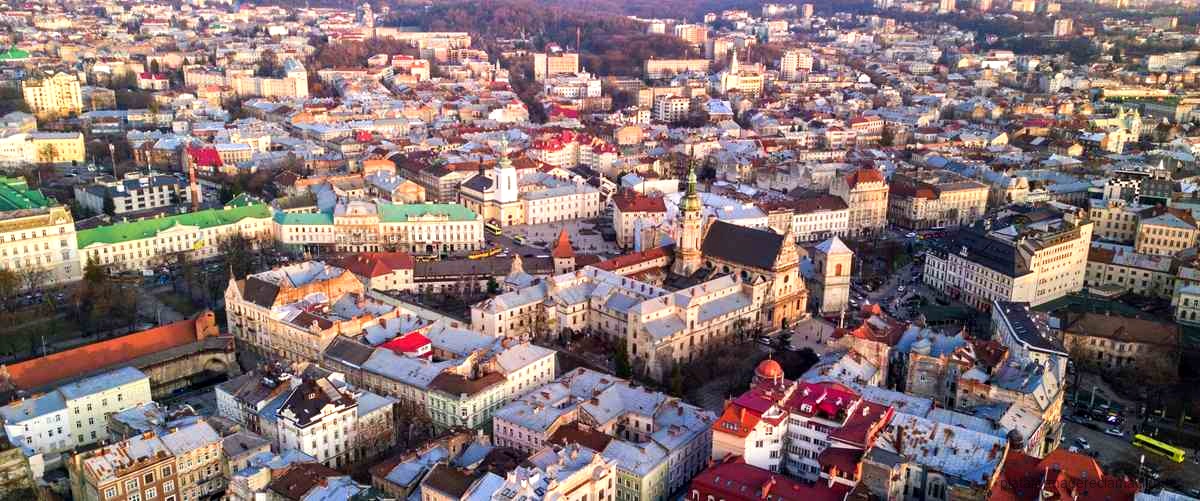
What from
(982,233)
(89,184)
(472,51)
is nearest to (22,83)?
(89,184)

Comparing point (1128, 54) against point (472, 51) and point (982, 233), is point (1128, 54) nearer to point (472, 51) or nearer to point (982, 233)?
point (472, 51)

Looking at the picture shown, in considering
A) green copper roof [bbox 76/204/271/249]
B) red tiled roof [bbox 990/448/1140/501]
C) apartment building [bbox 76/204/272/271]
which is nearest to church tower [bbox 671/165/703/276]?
red tiled roof [bbox 990/448/1140/501]

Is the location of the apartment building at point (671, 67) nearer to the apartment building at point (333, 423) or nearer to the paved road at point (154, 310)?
the paved road at point (154, 310)

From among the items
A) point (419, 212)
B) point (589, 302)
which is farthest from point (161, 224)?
point (589, 302)

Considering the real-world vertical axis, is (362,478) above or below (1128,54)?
below

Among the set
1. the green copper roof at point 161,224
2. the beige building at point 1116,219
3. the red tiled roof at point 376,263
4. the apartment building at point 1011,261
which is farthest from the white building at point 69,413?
the beige building at point 1116,219

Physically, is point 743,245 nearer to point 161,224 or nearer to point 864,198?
point 864,198
